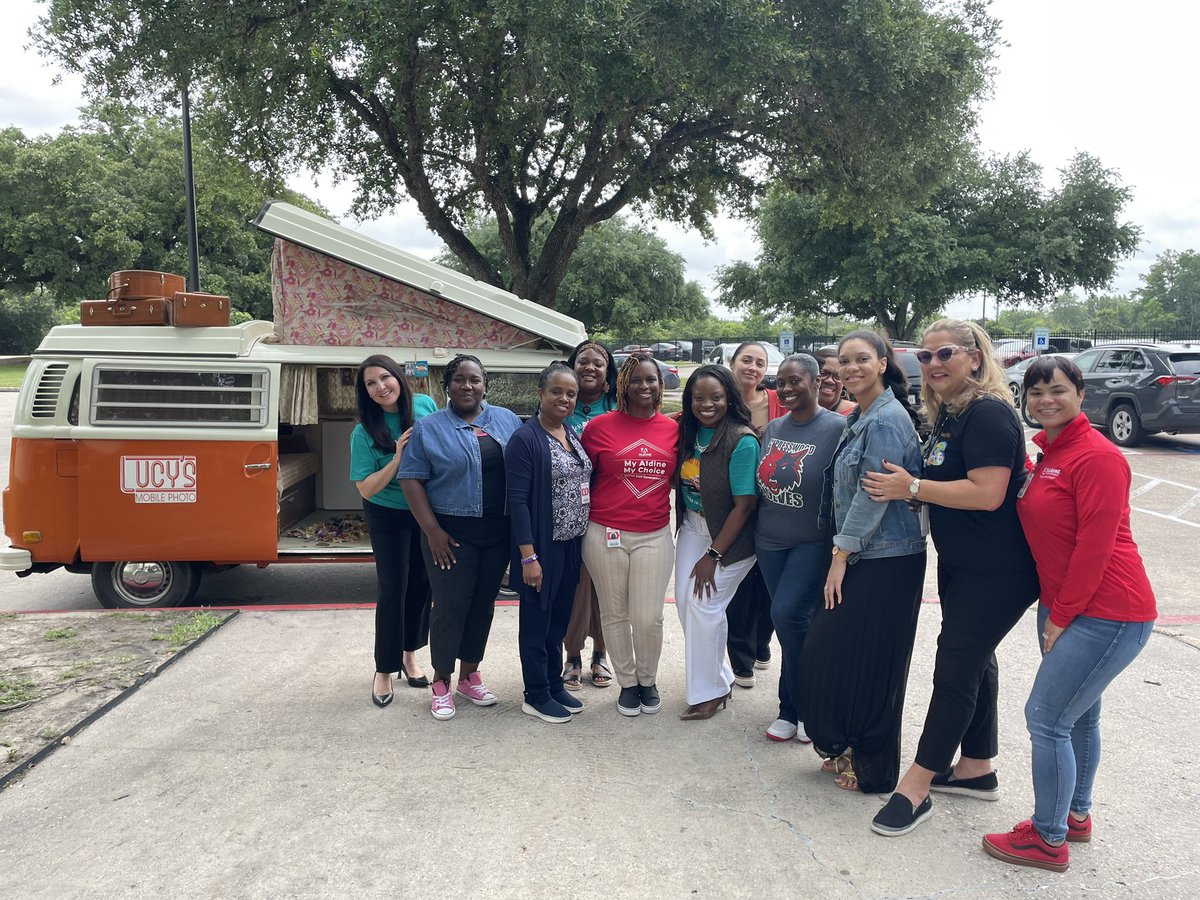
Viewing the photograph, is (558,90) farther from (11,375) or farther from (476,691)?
(11,375)

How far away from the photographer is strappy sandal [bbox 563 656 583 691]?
4797mm

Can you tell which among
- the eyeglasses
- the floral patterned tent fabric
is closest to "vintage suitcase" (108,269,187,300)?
the floral patterned tent fabric

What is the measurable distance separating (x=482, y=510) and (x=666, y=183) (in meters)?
13.5

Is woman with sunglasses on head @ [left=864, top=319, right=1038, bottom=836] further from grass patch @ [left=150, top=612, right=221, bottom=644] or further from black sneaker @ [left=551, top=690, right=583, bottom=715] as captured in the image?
grass patch @ [left=150, top=612, right=221, bottom=644]

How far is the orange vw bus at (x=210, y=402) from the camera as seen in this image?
5953 millimetres

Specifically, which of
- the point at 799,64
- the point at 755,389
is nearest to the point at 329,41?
the point at 799,64

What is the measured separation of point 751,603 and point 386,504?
6.84 feet

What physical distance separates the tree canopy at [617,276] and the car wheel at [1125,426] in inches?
812

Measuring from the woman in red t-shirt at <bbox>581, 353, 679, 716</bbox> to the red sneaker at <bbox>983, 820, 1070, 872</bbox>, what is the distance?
5.71ft

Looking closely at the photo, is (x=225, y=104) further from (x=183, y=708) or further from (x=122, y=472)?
(x=183, y=708)

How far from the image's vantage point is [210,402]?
6.14m

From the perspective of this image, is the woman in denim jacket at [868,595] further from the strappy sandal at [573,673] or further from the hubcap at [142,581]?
the hubcap at [142,581]

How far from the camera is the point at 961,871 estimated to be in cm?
307

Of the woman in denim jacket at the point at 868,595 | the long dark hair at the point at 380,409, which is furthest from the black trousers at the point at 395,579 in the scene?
the woman in denim jacket at the point at 868,595
